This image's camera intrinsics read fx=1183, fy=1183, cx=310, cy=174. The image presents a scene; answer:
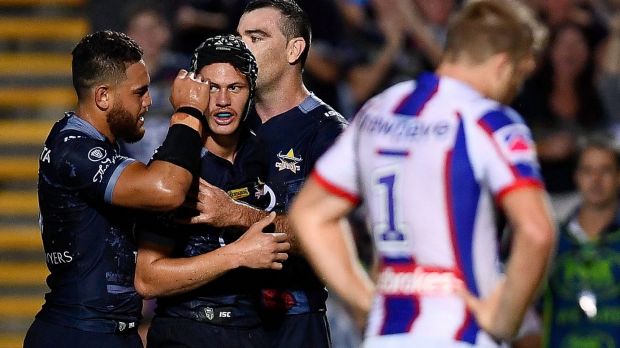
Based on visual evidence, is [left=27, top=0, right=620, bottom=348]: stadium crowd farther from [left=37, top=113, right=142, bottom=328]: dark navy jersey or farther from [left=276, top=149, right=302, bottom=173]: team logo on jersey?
[left=37, top=113, right=142, bottom=328]: dark navy jersey

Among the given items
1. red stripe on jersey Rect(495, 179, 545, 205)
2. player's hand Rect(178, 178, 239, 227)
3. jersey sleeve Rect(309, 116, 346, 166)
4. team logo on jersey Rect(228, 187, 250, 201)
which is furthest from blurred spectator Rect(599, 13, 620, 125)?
red stripe on jersey Rect(495, 179, 545, 205)

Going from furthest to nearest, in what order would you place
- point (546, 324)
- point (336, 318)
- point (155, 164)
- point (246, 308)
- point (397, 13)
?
1. point (397, 13)
2. point (336, 318)
3. point (546, 324)
4. point (246, 308)
5. point (155, 164)

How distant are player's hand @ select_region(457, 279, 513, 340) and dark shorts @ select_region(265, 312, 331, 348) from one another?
73.2 inches

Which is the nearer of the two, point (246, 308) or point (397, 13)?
point (246, 308)

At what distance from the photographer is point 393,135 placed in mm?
3578

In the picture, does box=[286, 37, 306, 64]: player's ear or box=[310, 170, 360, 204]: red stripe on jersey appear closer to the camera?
box=[310, 170, 360, 204]: red stripe on jersey

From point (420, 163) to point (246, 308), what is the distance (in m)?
1.67

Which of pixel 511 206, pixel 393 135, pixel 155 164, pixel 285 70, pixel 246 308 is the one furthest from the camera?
pixel 285 70

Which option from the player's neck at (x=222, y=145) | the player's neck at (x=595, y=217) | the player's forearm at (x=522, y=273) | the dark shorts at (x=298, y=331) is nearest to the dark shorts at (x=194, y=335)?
the dark shorts at (x=298, y=331)

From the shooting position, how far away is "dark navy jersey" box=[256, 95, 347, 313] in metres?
5.34

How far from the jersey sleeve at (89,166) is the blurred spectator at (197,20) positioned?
5009 millimetres

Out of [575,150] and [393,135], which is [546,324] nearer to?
[575,150]

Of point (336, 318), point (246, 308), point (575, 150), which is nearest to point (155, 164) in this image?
point (246, 308)

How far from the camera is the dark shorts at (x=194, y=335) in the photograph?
481 cm
